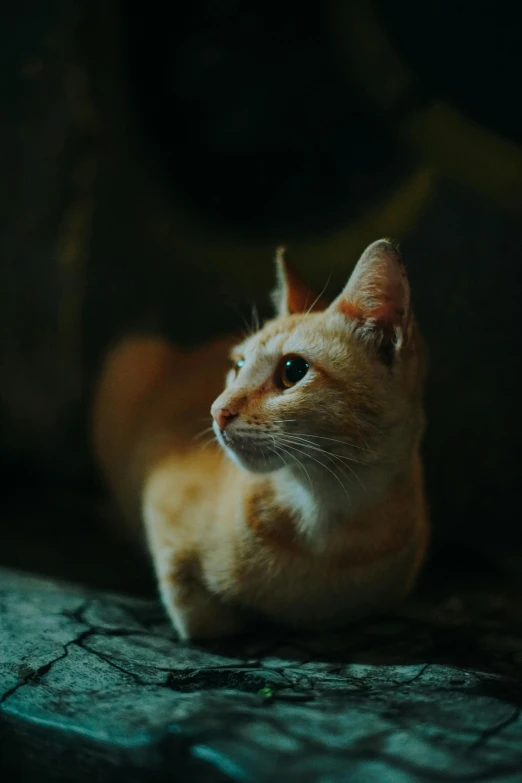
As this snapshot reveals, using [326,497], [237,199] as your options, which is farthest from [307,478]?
[237,199]

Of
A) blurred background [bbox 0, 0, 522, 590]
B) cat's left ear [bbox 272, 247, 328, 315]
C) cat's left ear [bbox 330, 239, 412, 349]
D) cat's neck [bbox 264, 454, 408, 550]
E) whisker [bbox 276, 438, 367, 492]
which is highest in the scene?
blurred background [bbox 0, 0, 522, 590]

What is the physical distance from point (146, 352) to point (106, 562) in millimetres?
727

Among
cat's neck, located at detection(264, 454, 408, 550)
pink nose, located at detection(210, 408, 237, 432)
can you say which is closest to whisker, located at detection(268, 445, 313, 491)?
cat's neck, located at detection(264, 454, 408, 550)

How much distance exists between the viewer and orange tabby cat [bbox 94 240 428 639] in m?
1.45

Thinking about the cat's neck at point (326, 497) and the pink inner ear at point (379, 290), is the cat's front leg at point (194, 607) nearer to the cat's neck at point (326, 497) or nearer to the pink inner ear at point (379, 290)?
the cat's neck at point (326, 497)

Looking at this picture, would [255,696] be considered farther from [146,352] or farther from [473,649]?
[146,352]

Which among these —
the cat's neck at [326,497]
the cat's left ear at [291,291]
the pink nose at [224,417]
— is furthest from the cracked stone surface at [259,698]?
the cat's left ear at [291,291]

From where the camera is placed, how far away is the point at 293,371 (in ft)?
4.95

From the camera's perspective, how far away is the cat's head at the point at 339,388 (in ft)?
4.71

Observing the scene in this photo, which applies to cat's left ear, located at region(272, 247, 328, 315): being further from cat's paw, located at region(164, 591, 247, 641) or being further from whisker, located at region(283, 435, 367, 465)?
cat's paw, located at region(164, 591, 247, 641)

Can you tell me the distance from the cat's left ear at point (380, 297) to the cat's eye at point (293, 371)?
0.45 feet

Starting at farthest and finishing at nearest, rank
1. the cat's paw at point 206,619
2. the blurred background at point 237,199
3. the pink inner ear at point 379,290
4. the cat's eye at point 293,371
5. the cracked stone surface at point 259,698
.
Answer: the blurred background at point 237,199 → the cat's paw at point 206,619 → the cat's eye at point 293,371 → the pink inner ear at point 379,290 → the cracked stone surface at point 259,698

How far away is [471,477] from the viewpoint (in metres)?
2.23

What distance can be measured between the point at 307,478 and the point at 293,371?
229mm
